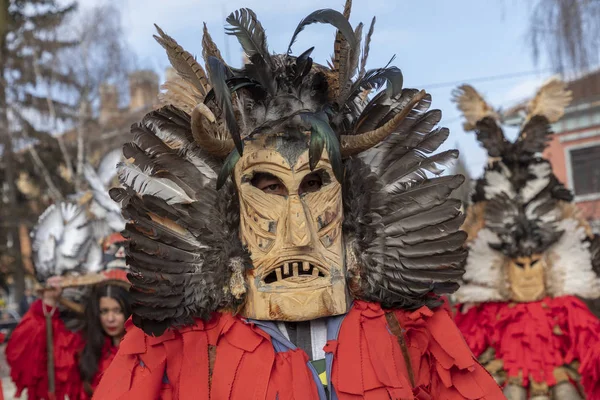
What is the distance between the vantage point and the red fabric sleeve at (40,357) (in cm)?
511

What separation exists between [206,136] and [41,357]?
358 centimetres

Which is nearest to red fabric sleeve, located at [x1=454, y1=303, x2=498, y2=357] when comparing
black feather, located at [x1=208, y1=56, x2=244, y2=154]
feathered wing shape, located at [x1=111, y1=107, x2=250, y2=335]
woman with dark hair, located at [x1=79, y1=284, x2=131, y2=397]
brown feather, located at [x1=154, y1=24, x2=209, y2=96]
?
woman with dark hair, located at [x1=79, y1=284, x2=131, y2=397]

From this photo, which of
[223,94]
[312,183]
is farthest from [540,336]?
[223,94]

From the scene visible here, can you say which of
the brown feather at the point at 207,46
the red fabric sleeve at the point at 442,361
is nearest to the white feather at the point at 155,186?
the brown feather at the point at 207,46

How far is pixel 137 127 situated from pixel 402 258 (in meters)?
1.19

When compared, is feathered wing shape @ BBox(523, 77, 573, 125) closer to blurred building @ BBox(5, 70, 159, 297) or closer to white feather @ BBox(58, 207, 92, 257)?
white feather @ BBox(58, 207, 92, 257)

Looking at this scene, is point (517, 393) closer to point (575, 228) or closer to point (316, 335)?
point (575, 228)

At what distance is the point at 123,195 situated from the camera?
270cm

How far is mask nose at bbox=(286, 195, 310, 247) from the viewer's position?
8.00ft

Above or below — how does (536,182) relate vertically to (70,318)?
above

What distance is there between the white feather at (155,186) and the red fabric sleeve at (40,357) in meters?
2.88

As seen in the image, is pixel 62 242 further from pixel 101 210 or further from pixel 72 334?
pixel 72 334

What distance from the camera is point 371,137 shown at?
250cm

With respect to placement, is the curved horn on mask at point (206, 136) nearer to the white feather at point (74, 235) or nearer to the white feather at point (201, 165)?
the white feather at point (201, 165)
